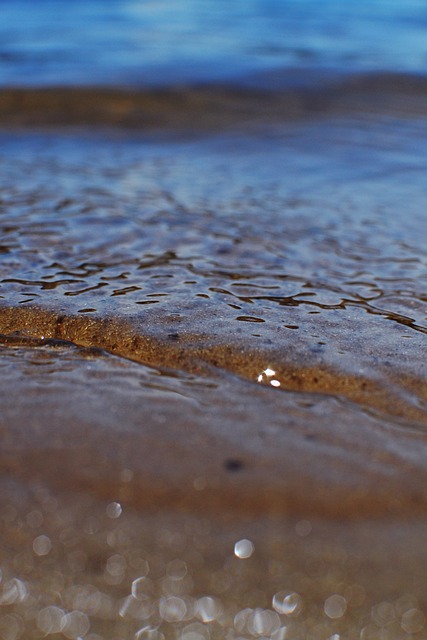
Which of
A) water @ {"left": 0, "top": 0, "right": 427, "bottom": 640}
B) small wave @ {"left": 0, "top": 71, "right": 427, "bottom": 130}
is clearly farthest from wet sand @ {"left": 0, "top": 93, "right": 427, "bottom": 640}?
small wave @ {"left": 0, "top": 71, "right": 427, "bottom": 130}

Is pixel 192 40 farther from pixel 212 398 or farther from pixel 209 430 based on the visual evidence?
pixel 209 430

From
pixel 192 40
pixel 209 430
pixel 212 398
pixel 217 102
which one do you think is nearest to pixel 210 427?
pixel 209 430

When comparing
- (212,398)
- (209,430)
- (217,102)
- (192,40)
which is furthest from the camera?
(192,40)

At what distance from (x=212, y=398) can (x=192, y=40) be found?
274 inches

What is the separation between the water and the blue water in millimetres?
2489

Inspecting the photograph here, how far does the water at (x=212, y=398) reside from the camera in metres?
1.02

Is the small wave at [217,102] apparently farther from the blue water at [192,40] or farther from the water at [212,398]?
the water at [212,398]

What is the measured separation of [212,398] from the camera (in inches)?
57.7

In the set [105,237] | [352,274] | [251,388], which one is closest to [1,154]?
[105,237]

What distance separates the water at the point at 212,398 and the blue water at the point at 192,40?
8.17ft

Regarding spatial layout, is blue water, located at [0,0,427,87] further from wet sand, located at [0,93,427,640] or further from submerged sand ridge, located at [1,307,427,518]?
submerged sand ridge, located at [1,307,427,518]

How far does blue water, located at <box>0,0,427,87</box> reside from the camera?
20.6 feet

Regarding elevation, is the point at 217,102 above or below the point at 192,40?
below

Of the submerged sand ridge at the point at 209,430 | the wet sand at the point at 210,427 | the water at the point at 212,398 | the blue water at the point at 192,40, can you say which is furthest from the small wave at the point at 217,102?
the submerged sand ridge at the point at 209,430
